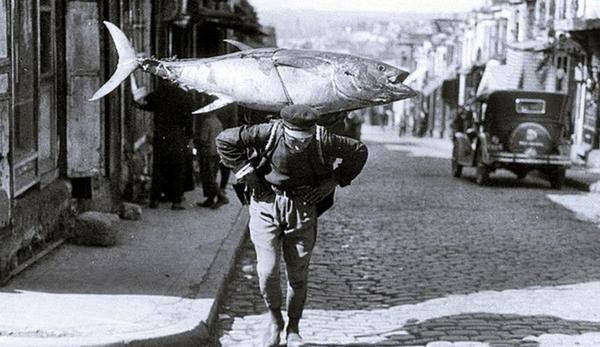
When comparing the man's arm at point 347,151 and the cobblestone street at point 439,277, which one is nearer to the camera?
the man's arm at point 347,151

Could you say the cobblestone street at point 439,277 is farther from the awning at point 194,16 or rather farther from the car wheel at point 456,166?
the car wheel at point 456,166

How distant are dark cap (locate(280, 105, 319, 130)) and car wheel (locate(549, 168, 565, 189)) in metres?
16.1

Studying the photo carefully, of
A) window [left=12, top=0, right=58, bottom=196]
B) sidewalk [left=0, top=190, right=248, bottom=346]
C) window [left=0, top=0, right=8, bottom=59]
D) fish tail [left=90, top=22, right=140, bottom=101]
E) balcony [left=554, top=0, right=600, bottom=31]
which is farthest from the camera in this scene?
balcony [left=554, top=0, right=600, bottom=31]

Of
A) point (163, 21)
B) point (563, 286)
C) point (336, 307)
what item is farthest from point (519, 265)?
point (163, 21)

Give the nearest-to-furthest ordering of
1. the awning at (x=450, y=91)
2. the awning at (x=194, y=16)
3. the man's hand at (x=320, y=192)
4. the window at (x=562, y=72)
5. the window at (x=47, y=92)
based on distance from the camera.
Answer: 1. the man's hand at (x=320, y=192)
2. the window at (x=47, y=92)
3. the awning at (x=194, y=16)
4. the window at (x=562, y=72)
5. the awning at (x=450, y=91)

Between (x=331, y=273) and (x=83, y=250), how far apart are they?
2473 mm

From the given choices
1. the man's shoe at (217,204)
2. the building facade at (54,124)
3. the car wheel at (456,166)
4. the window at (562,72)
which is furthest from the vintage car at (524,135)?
the window at (562,72)

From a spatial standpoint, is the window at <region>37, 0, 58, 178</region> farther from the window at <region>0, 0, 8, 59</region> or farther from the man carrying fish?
the man carrying fish

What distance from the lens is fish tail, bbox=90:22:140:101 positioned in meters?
7.65

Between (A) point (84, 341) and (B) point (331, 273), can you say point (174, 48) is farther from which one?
(A) point (84, 341)

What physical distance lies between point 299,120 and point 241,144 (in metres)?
0.46

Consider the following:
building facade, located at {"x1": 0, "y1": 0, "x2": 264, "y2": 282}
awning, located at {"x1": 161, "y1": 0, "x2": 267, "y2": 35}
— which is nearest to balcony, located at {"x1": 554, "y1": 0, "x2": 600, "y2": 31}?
awning, located at {"x1": 161, "y1": 0, "x2": 267, "y2": 35}

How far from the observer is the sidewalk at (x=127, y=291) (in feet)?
22.6

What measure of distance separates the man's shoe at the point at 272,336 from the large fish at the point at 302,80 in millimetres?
1470
